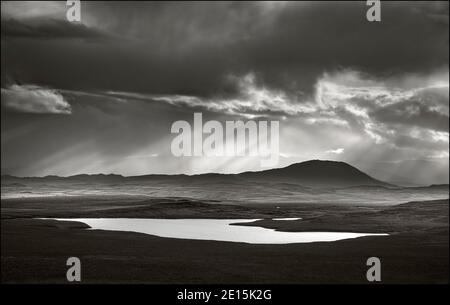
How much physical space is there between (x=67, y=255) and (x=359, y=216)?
57.8m

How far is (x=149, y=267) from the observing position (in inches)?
1328

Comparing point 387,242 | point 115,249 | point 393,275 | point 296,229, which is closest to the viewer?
point 393,275

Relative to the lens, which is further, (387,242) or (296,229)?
(296,229)
